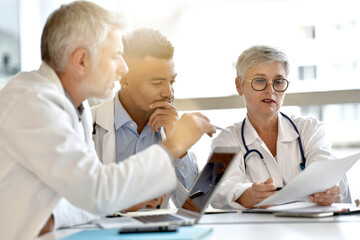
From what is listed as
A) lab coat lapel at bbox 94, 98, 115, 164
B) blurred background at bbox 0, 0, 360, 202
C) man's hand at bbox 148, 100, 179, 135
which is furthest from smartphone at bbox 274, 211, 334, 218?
blurred background at bbox 0, 0, 360, 202

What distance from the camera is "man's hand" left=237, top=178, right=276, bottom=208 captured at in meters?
1.79

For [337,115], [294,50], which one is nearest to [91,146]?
[294,50]

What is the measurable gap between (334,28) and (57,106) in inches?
99.4

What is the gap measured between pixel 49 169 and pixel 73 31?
1.35 feet

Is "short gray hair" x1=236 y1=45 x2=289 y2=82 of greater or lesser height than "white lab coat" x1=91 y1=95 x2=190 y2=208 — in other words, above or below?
above

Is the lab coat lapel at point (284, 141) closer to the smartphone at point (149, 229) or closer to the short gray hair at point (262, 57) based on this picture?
the short gray hair at point (262, 57)

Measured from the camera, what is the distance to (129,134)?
90.5 inches

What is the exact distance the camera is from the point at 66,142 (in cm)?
120

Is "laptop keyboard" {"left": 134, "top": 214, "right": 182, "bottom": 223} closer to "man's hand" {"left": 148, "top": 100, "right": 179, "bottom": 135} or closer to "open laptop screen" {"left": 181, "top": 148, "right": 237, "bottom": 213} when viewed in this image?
"open laptop screen" {"left": 181, "top": 148, "right": 237, "bottom": 213}

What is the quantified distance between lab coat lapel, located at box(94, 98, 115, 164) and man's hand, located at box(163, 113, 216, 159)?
807 mm

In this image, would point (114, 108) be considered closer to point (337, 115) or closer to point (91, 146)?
point (91, 146)

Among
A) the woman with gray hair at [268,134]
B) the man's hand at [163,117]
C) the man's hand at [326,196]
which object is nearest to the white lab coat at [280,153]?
the woman with gray hair at [268,134]

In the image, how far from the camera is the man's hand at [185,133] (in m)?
1.32

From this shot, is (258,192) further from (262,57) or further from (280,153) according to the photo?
(262,57)
